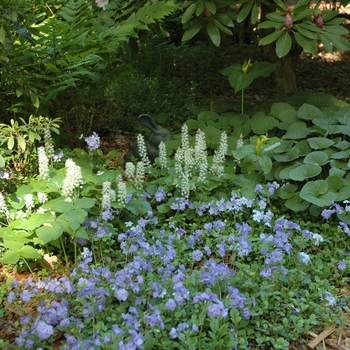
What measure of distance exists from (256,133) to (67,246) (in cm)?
178

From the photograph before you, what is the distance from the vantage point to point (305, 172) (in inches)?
123

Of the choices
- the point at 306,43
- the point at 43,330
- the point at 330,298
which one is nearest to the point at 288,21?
the point at 306,43

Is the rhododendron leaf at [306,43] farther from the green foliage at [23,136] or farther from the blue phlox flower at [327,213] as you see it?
the green foliage at [23,136]

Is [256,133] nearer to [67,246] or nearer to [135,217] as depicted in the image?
[135,217]

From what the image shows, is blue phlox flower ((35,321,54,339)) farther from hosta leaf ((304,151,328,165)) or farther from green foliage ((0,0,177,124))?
hosta leaf ((304,151,328,165))

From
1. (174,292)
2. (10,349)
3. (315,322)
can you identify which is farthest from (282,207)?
(10,349)

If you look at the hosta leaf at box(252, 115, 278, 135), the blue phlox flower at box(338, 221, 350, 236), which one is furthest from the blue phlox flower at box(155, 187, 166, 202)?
the hosta leaf at box(252, 115, 278, 135)

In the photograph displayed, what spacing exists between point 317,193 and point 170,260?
3.53 feet

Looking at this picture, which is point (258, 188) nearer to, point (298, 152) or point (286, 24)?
point (298, 152)

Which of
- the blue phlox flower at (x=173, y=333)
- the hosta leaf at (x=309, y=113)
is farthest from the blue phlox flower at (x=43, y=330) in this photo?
the hosta leaf at (x=309, y=113)

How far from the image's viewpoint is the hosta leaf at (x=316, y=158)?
3.22m

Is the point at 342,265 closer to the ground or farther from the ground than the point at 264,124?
closer to the ground

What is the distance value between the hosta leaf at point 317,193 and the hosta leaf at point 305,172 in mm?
92

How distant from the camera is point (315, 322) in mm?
2191
